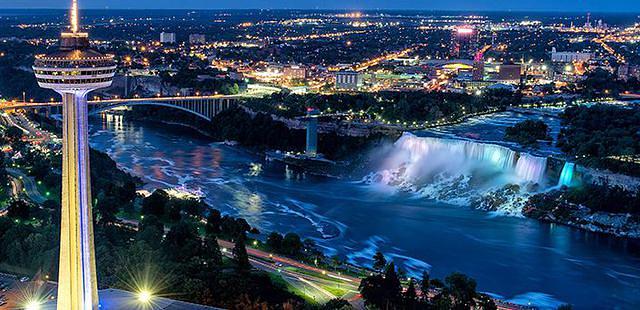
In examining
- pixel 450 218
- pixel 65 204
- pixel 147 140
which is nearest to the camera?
pixel 65 204

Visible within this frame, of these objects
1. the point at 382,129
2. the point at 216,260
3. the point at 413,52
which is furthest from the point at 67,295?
the point at 413,52

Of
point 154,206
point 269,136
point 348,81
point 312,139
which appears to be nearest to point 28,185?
point 154,206

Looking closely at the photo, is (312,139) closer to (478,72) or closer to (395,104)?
(395,104)

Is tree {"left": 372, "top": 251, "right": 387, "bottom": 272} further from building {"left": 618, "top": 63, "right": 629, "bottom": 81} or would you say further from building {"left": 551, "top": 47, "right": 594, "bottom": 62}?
building {"left": 551, "top": 47, "right": 594, "bottom": 62}

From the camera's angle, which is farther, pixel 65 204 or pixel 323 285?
pixel 323 285

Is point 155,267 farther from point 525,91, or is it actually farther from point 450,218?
point 525,91

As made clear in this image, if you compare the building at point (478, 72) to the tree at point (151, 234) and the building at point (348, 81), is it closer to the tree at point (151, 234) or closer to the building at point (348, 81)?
the building at point (348, 81)

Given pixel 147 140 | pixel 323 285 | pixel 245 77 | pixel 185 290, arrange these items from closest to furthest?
pixel 185 290 → pixel 323 285 → pixel 147 140 → pixel 245 77
